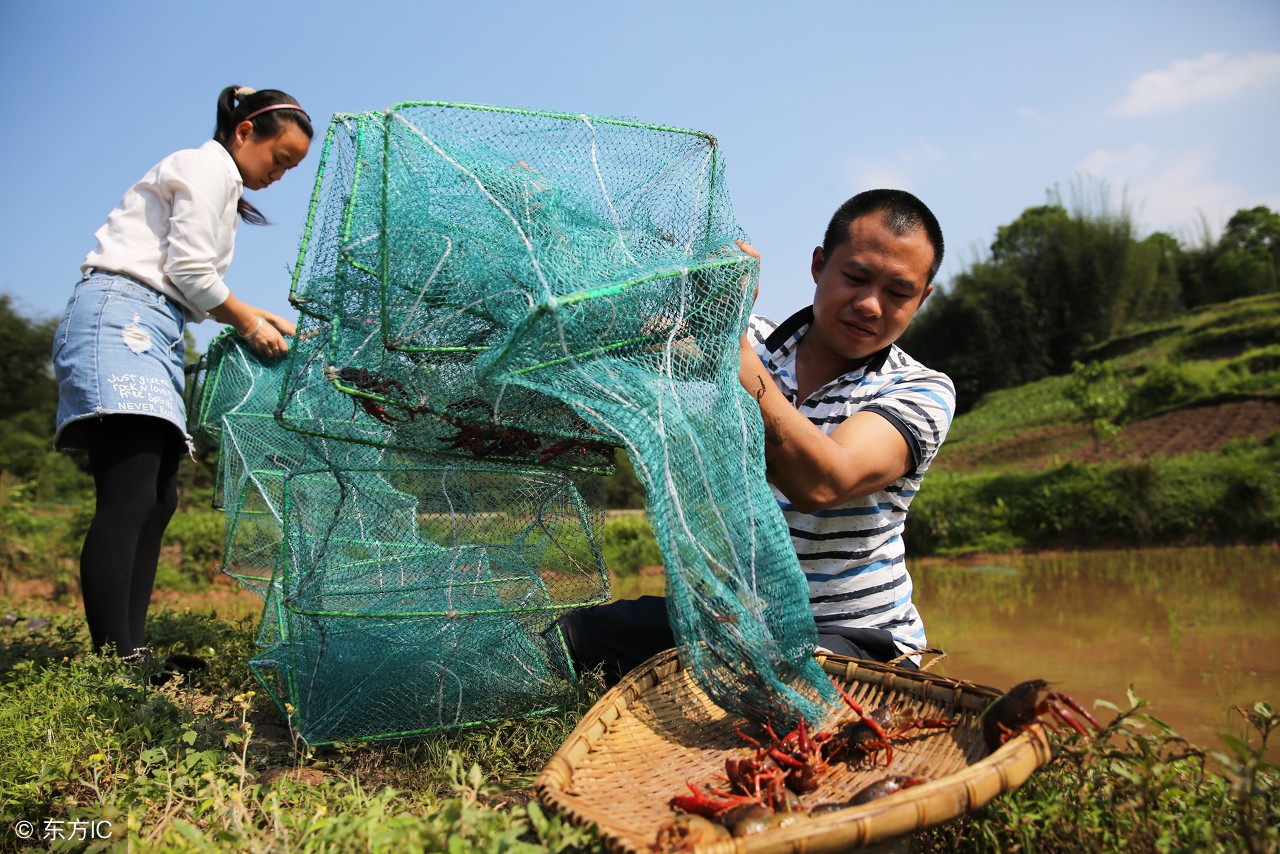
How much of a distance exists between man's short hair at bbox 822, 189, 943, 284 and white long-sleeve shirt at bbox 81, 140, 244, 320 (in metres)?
2.13

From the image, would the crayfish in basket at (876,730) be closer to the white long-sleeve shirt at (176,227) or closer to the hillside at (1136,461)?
the white long-sleeve shirt at (176,227)

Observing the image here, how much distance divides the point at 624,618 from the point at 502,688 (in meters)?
0.48

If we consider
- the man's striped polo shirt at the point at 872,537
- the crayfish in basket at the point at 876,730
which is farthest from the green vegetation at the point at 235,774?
the man's striped polo shirt at the point at 872,537

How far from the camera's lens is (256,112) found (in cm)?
301

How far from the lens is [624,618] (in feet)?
9.30

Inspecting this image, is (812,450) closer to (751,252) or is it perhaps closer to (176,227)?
(751,252)

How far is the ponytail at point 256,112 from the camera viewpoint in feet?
9.88

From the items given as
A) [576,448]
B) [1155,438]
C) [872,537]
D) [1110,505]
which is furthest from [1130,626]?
[1155,438]

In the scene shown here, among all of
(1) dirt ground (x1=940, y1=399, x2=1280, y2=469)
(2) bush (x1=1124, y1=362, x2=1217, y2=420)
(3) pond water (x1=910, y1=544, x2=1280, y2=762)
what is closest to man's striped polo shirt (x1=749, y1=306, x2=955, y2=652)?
(3) pond water (x1=910, y1=544, x2=1280, y2=762)

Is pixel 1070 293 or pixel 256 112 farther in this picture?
pixel 1070 293

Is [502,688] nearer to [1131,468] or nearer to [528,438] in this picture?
[528,438]

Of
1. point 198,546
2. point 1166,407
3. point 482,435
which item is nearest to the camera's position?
point 482,435

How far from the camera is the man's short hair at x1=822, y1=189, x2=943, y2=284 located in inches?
97.0

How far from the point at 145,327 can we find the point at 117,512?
0.64 meters
